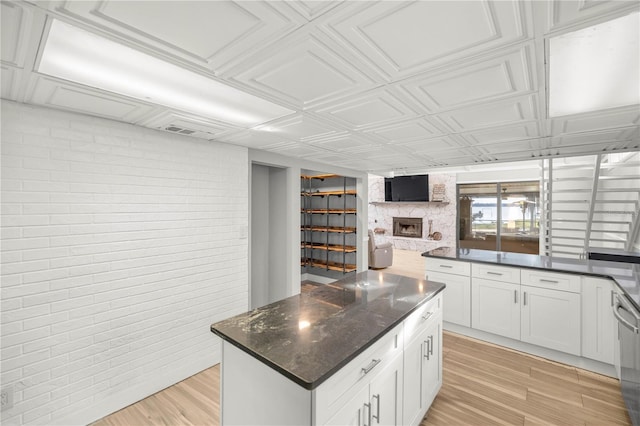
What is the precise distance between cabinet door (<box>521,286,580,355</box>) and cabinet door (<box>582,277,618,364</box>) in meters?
0.06

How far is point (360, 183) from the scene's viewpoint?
18.1 ft

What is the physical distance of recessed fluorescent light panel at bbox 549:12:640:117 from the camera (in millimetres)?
1112

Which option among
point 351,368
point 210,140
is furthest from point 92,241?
point 351,368

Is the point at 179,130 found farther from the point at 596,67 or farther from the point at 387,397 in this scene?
the point at 596,67

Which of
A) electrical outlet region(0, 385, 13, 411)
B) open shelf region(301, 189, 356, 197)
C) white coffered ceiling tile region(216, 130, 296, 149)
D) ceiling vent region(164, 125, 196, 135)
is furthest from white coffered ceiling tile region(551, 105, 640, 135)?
electrical outlet region(0, 385, 13, 411)

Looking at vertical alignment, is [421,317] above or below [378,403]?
above

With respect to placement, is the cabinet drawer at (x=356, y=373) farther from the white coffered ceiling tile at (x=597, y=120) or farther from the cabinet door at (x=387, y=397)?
the white coffered ceiling tile at (x=597, y=120)

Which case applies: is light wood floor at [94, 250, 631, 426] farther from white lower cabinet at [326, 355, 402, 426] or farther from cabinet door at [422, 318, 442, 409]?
white lower cabinet at [326, 355, 402, 426]

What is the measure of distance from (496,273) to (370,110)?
243 cm

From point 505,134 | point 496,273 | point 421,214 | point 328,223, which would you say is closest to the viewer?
point 505,134

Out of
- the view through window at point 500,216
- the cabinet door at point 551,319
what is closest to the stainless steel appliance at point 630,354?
the cabinet door at point 551,319

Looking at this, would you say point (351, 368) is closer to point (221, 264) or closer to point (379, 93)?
point (379, 93)

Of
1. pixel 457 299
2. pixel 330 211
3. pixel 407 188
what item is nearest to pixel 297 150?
pixel 457 299

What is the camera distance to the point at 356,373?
1297 mm
